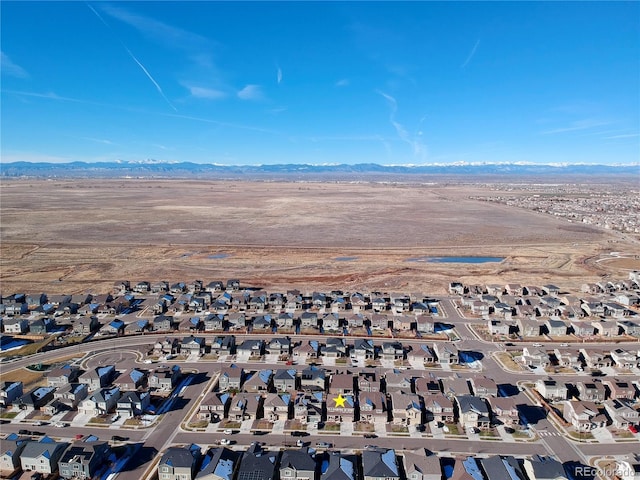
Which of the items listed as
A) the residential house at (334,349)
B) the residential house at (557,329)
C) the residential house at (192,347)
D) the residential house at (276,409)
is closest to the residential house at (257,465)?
the residential house at (276,409)

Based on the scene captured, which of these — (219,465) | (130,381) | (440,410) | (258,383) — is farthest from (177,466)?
(440,410)

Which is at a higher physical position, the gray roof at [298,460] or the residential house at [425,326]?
the gray roof at [298,460]

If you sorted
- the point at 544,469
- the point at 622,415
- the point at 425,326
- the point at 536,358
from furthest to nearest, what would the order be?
the point at 425,326 → the point at 536,358 → the point at 622,415 → the point at 544,469

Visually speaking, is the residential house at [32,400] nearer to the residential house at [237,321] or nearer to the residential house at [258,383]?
the residential house at [258,383]

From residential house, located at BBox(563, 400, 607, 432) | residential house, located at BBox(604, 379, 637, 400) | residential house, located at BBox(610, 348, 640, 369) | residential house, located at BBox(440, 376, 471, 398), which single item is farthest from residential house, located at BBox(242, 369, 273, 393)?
residential house, located at BBox(610, 348, 640, 369)

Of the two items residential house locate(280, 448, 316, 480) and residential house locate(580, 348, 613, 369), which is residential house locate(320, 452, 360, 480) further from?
residential house locate(580, 348, 613, 369)

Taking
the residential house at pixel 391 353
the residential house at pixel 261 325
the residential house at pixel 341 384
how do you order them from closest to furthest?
the residential house at pixel 341 384
the residential house at pixel 391 353
the residential house at pixel 261 325

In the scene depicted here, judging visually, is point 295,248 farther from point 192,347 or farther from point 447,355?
point 447,355
